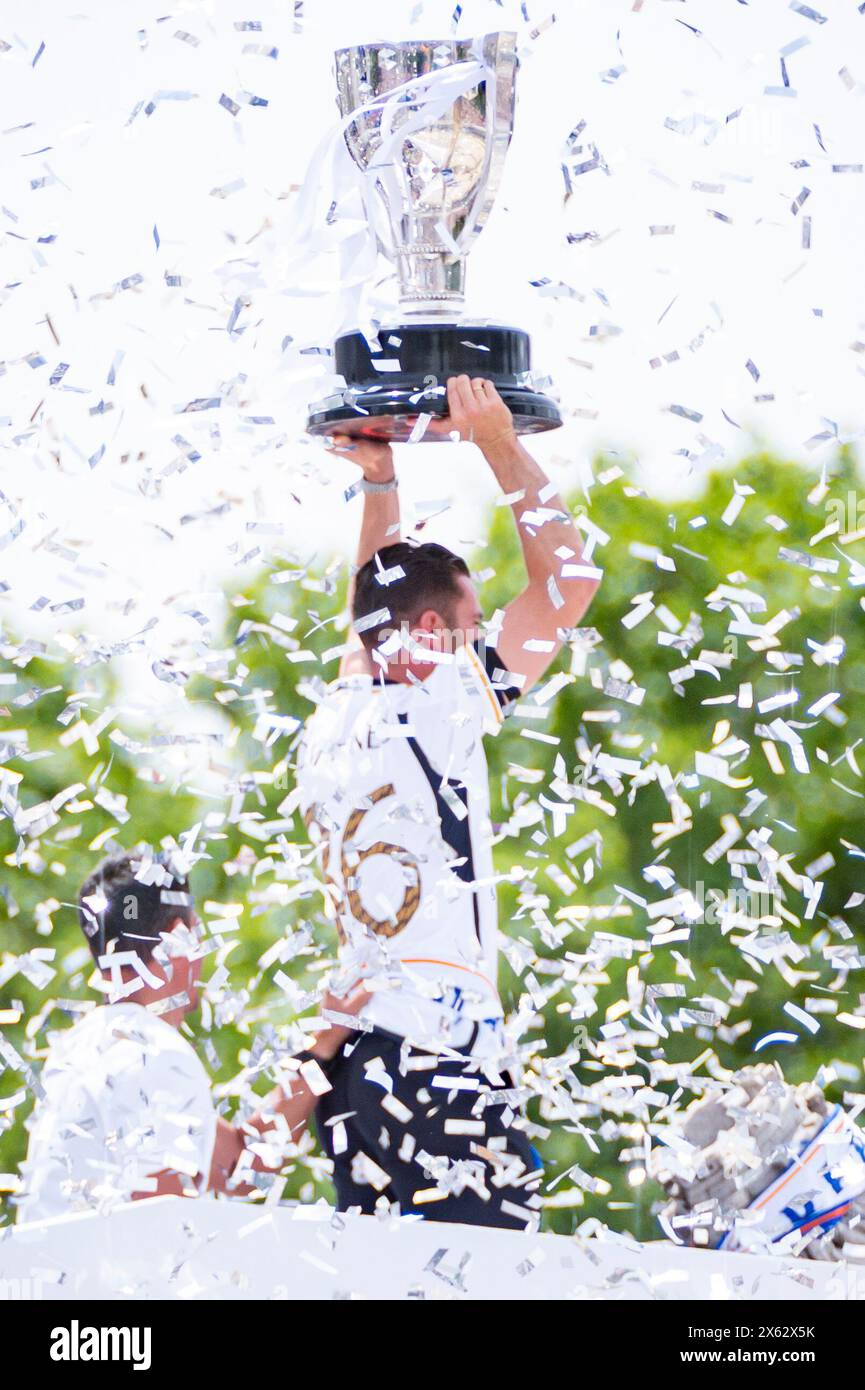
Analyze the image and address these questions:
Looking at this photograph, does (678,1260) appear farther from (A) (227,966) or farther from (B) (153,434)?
(A) (227,966)

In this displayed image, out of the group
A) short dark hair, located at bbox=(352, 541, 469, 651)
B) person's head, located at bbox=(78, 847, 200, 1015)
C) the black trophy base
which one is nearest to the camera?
the black trophy base

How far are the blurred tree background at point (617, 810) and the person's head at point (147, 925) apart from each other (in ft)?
2.88

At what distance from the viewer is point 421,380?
1652 millimetres

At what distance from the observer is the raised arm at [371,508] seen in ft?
5.88

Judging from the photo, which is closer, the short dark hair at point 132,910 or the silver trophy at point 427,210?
the silver trophy at point 427,210

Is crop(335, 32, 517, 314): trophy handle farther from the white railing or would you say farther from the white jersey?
the white railing

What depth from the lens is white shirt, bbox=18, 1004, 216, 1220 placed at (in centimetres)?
179

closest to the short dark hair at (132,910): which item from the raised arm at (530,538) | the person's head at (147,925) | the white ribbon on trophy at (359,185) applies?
the person's head at (147,925)

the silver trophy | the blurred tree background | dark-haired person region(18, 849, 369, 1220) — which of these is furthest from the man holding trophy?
the blurred tree background

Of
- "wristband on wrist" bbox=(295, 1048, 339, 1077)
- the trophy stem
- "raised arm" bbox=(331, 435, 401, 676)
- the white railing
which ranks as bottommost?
the white railing

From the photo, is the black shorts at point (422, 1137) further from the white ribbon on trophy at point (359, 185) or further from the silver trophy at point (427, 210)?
Result: the white ribbon on trophy at point (359, 185)

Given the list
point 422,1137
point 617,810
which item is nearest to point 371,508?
point 422,1137

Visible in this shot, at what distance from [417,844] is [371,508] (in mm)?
Answer: 414

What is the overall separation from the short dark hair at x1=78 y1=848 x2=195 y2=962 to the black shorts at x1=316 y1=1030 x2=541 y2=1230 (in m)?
0.34
